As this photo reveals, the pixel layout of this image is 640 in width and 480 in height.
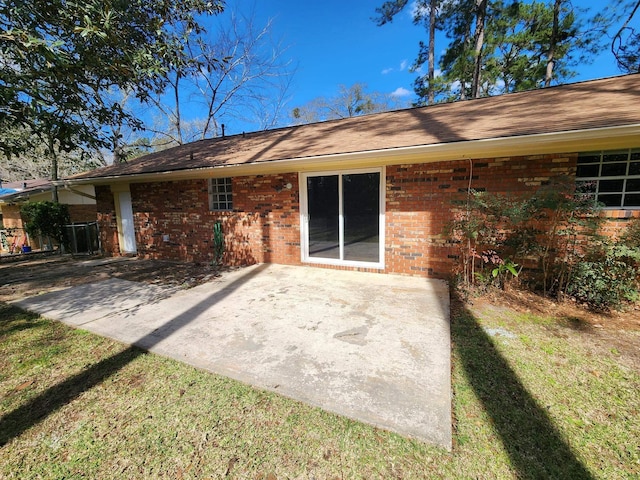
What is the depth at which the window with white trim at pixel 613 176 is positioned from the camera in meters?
4.15

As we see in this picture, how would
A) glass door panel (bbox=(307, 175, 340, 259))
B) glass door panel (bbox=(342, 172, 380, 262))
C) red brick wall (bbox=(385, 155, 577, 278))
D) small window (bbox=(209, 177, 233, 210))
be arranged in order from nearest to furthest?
red brick wall (bbox=(385, 155, 577, 278)) → glass door panel (bbox=(342, 172, 380, 262)) → glass door panel (bbox=(307, 175, 340, 259)) → small window (bbox=(209, 177, 233, 210))

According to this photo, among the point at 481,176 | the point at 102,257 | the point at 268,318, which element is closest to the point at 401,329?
the point at 268,318

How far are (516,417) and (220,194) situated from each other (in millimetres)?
7407

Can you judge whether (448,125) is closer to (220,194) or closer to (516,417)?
(516,417)

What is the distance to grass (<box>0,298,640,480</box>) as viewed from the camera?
181cm

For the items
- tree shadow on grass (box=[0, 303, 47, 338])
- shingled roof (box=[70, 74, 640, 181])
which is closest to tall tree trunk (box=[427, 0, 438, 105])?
shingled roof (box=[70, 74, 640, 181])

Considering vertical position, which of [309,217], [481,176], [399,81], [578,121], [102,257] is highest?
[399,81]

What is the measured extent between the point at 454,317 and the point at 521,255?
1728 mm

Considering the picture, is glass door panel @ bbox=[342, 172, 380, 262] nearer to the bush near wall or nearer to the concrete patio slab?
the concrete patio slab

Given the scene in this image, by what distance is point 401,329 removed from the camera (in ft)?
11.6

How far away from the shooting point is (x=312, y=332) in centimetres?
353

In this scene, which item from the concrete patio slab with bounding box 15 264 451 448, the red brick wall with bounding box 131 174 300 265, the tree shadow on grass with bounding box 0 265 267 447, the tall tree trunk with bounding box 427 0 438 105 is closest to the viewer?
the tree shadow on grass with bounding box 0 265 267 447

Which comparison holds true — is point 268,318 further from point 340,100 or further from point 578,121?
point 340,100

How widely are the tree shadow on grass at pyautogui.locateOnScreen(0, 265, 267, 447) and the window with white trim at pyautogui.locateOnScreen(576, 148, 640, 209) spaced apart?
6.06m
